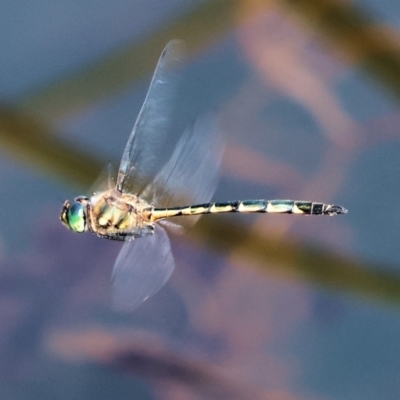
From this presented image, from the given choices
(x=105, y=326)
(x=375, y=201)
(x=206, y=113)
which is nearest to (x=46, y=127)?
(x=206, y=113)

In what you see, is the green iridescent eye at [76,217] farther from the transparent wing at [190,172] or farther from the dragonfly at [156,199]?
the transparent wing at [190,172]

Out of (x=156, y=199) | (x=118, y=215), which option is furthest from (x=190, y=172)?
(x=118, y=215)

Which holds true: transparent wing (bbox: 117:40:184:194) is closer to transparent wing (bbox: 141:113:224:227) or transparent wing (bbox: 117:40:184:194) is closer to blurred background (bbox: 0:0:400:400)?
transparent wing (bbox: 141:113:224:227)

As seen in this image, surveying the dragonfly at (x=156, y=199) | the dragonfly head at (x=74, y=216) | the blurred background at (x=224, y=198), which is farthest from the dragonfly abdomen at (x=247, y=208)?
the dragonfly head at (x=74, y=216)

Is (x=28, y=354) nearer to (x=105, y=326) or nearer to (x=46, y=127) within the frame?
(x=105, y=326)

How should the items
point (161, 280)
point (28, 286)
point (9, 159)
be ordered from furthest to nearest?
1. point (9, 159)
2. point (28, 286)
3. point (161, 280)

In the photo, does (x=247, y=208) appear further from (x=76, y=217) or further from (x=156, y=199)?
(x=76, y=217)
